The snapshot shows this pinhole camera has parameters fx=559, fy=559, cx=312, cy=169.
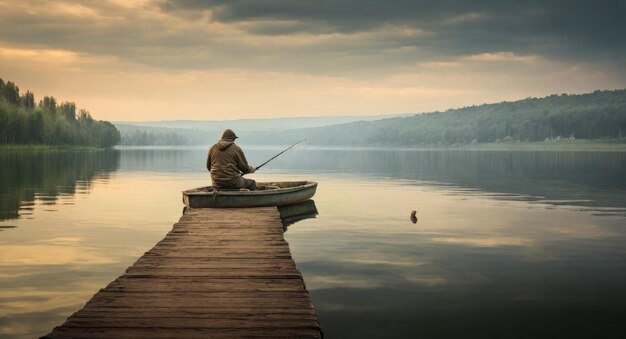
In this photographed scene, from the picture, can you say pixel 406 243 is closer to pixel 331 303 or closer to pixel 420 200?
pixel 331 303

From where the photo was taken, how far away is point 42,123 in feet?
408

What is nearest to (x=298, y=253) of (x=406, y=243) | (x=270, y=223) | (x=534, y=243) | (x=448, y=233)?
(x=270, y=223)

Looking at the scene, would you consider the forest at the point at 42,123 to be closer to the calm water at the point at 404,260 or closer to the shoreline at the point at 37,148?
the shoreline at the point at 37,148

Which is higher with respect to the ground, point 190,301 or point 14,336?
point 190,301

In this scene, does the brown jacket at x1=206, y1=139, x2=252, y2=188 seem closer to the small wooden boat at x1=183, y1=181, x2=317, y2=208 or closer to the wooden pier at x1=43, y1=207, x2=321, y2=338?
the small wooden boat at x1=183, y1=181, x2=317, y2=208

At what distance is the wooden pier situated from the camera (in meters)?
7.27

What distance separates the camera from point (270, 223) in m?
17.1

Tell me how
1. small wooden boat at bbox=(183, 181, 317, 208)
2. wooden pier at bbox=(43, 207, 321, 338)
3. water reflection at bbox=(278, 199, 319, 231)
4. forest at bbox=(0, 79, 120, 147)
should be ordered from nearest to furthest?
1. wooden pier at bbox=(43, 207, 321, 338)
2. small wooden boat at bbox=(183, 181, 317, 208)
3. water reflection at bbox=(278, 199, 319, 231)
4. forest at bbox=(0, 79, 120, 147)

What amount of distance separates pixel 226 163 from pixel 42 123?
118 meters

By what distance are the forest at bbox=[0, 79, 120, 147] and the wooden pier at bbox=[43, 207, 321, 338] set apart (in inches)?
4457

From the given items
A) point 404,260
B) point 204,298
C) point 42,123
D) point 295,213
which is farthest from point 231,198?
point 42,123

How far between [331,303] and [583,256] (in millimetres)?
8456

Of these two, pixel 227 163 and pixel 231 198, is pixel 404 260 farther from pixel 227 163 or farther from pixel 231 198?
pixel 227 163

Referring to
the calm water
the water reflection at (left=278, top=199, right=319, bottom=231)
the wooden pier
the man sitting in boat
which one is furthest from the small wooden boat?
the wooden pier
